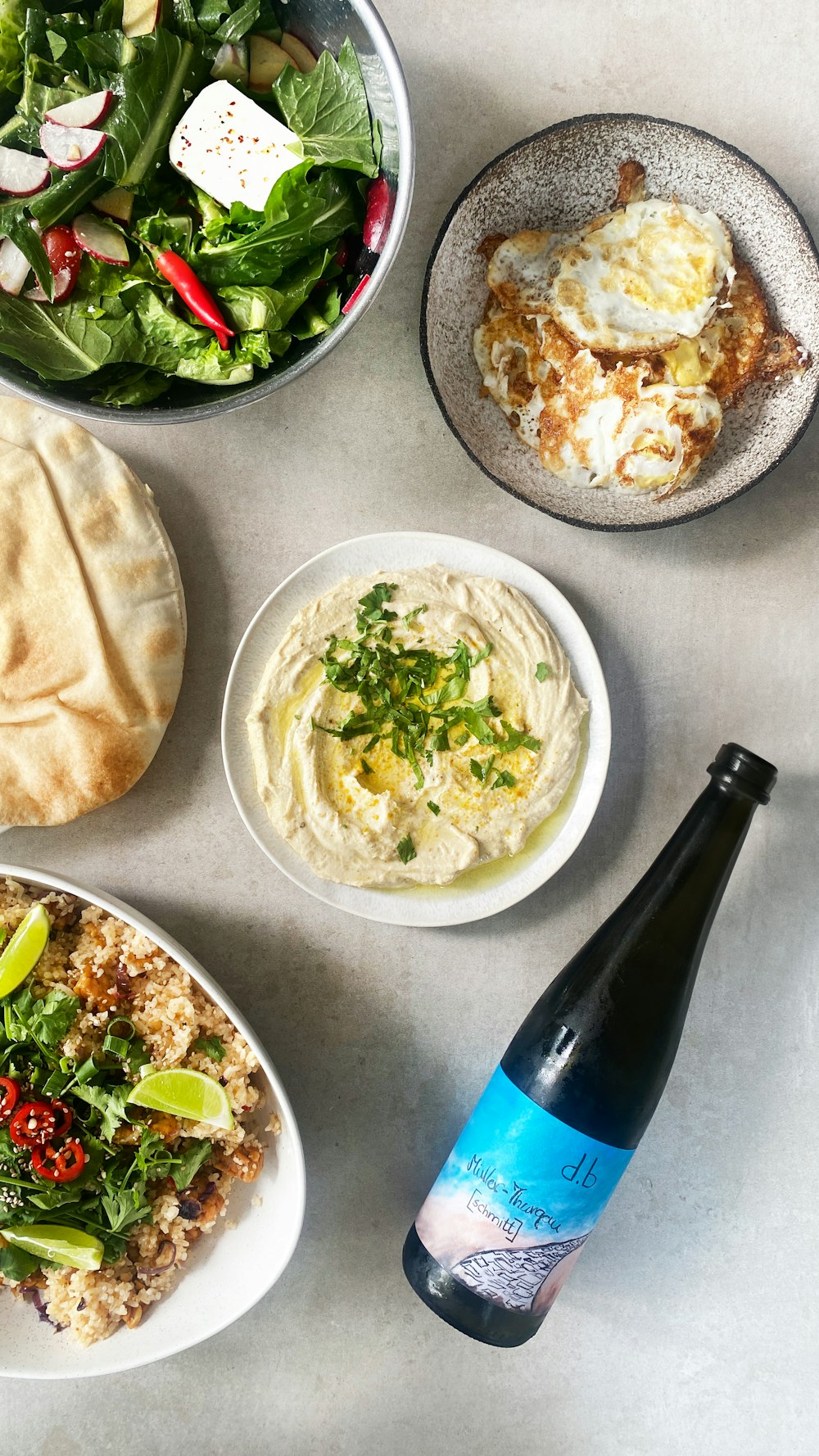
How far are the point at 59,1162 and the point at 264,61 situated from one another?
1.91 m

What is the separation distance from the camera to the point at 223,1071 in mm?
1693

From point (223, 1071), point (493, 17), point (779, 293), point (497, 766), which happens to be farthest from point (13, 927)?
point (493, 17)

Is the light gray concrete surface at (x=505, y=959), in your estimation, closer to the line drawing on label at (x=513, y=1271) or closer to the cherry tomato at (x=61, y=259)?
the line drawing on label at (x=513, y=1271)

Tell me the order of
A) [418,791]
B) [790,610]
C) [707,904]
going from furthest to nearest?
[790,610], [418,791], [707,904]

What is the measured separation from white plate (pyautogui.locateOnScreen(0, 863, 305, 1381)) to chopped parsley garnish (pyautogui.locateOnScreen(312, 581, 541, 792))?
54 centimetres

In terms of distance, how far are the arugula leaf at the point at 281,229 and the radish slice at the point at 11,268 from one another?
28cm

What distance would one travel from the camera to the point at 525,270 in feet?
5.73

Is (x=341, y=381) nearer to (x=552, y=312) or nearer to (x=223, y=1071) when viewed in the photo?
(x=552, y=312)

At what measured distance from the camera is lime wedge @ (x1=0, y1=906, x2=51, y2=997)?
5.44 feet

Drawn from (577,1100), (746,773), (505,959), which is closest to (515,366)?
(746,773)

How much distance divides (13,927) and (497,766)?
3.16ft

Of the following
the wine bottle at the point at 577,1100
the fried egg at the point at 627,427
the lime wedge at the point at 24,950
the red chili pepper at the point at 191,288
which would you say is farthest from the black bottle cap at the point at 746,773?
the lime wedge at the point at 24,950

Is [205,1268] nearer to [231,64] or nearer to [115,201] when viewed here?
[115,201]

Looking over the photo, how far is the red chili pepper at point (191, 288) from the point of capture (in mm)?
1472
